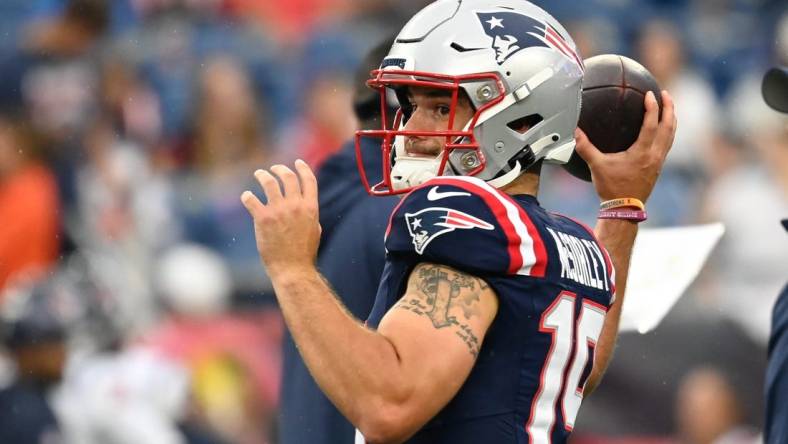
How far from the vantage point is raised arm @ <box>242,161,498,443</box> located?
102 inches

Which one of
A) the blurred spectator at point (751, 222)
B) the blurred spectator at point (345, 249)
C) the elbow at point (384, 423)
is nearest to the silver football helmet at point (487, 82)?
the elbow at point (384, 423)

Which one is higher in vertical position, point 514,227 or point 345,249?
point 514,227

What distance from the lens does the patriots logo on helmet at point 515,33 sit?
2.98 m

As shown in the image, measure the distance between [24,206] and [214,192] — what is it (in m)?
1.29

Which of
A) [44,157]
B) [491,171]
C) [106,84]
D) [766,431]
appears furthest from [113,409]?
[491,171]

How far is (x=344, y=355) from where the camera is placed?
2592mm

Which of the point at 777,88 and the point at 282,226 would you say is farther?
the point at 777,88

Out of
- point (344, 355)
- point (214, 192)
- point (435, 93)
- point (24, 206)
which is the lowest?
point (214, 192)

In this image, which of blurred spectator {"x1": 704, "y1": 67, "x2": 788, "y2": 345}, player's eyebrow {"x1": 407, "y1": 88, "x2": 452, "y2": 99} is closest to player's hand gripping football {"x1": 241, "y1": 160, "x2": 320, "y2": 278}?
player's eyebrow {"x1": 407, "y1": 88, "x2": 452, "y2": 99}

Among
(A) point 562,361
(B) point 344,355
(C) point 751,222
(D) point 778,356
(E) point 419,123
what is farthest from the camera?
(C) point 751,222

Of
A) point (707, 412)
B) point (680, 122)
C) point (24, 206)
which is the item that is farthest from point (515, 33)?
point (680, 122)

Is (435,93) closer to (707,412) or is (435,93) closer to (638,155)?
(638,155)

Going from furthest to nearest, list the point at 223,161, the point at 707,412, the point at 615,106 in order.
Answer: the point at 223,161
the point at 707,412
the point at 615,106

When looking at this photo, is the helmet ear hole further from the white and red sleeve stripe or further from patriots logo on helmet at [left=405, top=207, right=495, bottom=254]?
patriots logo on helmet at [left=405, top=207, right=495, bottom=254]
